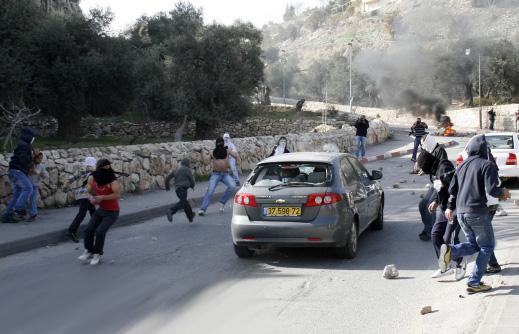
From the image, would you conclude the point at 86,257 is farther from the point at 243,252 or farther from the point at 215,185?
the point at 215,185

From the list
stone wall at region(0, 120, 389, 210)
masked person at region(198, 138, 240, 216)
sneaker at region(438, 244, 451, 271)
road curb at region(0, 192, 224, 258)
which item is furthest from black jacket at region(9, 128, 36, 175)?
sneaker at region(438, 244, 451, 271)

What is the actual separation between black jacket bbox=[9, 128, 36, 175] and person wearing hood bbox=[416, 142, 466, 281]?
7.24m

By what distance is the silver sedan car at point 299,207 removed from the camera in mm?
7621

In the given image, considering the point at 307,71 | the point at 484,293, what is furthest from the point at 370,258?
the point at 307,71

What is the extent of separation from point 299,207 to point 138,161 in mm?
9173

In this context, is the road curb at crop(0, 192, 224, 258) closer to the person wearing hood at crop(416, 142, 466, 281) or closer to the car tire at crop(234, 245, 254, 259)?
the car tire at crop(234, 245, 254, 259)

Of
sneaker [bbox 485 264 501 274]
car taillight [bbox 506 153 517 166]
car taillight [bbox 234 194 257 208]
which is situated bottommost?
sneaker [bbox 485 264 501 274]

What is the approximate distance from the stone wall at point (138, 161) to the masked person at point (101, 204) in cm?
449

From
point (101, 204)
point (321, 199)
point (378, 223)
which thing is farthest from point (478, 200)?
point (101, 204)

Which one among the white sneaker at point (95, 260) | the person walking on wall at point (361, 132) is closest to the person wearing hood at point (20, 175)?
the white sneaker at point (95, 260)

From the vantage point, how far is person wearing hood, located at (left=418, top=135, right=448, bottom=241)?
7.69 m

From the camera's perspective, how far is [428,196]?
8680mm

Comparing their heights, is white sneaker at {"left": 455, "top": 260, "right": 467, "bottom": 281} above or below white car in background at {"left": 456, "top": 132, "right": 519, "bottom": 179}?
below

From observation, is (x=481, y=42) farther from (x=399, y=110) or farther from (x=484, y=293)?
(x=484, y=293)
